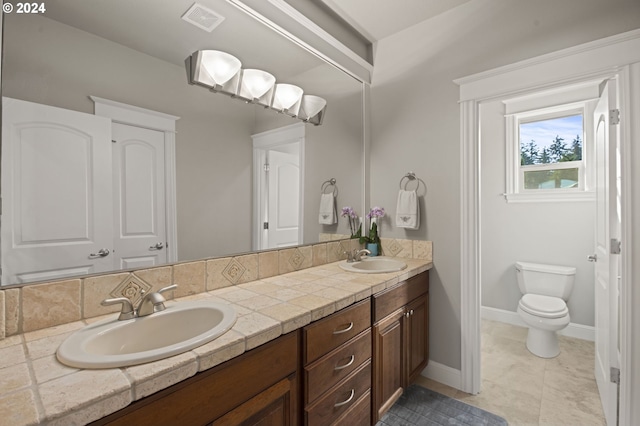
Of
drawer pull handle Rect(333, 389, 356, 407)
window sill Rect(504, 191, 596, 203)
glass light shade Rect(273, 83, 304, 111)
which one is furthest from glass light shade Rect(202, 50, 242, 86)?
window sill Rect(504, 191, 596, 203)

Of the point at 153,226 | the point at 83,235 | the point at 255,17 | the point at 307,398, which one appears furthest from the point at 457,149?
the point at 83,235

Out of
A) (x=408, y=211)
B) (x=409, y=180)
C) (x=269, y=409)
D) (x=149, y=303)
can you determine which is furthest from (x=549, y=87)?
(x=149, y=303)

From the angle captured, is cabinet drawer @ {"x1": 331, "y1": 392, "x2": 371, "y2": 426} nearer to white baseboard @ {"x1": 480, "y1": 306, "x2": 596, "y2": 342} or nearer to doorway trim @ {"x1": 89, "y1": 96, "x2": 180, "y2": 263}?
doorway trim @ {"x1": 89, "y1": 96, "x2": 180, "y2": 263}

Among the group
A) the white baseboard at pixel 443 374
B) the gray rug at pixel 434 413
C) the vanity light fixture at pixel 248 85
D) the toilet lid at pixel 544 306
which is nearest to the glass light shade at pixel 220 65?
the vanity light fixture at pixel 248 85

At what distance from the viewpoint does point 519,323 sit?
3.06 meters

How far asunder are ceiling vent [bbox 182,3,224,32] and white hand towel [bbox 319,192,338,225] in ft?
3.94

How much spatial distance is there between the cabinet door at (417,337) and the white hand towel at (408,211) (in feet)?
1.73

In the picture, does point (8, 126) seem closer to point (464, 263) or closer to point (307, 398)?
point (307, 398)

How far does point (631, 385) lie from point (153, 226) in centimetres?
245

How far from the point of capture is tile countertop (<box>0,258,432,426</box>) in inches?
23.6

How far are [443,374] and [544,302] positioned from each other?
1.19 meters

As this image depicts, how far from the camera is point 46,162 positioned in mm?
1008

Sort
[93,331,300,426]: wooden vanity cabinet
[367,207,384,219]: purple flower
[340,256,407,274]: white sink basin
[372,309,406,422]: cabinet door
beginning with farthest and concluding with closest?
[367,207,384,219]: purple flower, [340,256,407,274]: white sink basin, [372,309,406,422]: cabinet door, [93,331,300,426]: wooden vanity cabinet

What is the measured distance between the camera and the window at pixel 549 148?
275 centimetres
